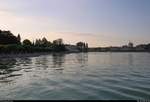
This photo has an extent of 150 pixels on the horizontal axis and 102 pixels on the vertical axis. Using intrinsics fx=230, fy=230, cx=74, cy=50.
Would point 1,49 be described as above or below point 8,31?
below

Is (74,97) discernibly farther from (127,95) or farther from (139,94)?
(139,94)

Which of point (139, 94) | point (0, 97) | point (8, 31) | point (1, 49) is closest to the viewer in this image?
point (0, 97)

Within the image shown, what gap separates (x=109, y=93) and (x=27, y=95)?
6.82 metres

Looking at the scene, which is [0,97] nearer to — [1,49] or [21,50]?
[1,49]

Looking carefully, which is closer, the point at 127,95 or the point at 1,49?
the point at 127,95

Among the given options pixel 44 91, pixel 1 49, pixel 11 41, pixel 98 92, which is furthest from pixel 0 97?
pixel 11 41

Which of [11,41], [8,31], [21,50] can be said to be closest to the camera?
[21,50]

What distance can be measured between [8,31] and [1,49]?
234ft

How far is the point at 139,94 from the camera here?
62.5 ft

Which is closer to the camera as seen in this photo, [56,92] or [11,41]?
[56,92]

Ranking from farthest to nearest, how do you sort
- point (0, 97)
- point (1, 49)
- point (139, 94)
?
point (1, 49) < point (139, 94) < point (0, 97)

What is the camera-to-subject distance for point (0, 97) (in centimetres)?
1758

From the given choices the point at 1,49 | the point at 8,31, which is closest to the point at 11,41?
the point at 8,31

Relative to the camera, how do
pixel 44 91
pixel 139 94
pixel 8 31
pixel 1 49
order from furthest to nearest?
pixel 8 31, pixel 1 49, pixel 44 91, pixel 139 94
